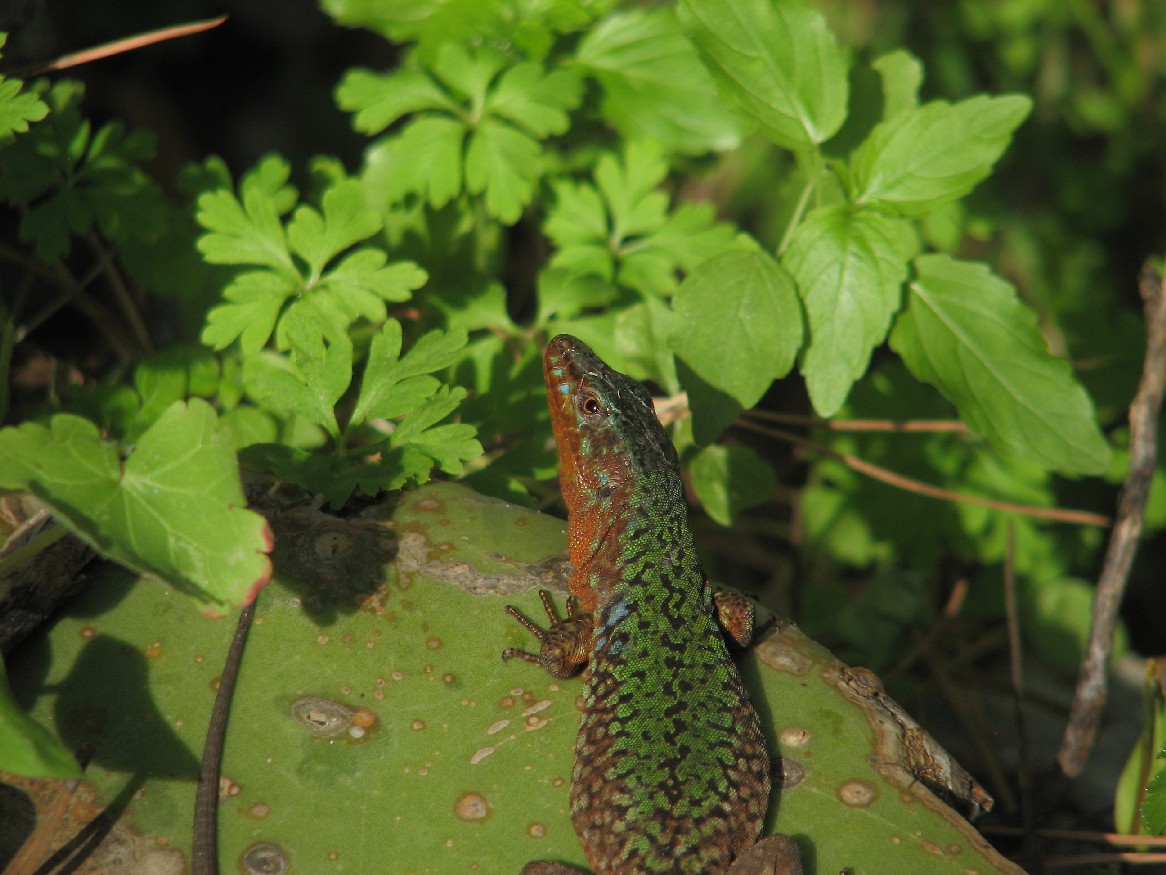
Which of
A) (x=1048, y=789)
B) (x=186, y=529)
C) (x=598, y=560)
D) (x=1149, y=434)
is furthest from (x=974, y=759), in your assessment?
(x=186, y=529)

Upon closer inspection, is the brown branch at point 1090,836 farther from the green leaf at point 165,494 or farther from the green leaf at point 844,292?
the green leaf at point 165,494

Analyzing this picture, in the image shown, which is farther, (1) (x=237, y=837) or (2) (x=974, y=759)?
(2) (x=974, y=759)

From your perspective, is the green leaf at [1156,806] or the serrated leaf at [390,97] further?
the serrated leaf at [390,97]

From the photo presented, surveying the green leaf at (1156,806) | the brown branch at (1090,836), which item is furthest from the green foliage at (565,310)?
the brown branch at (1090,836)

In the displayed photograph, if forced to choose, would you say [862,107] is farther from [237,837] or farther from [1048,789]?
[237,837]

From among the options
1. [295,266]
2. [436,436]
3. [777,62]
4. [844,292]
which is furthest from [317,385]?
[777,62]

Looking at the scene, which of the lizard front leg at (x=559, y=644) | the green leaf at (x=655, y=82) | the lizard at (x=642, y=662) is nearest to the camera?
the lizard at (x=642, y=662)

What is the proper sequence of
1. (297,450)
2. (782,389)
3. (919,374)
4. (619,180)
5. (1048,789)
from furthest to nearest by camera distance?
(782,389) → (619,180) → (1048,789) → (919,374) → (297,450)
